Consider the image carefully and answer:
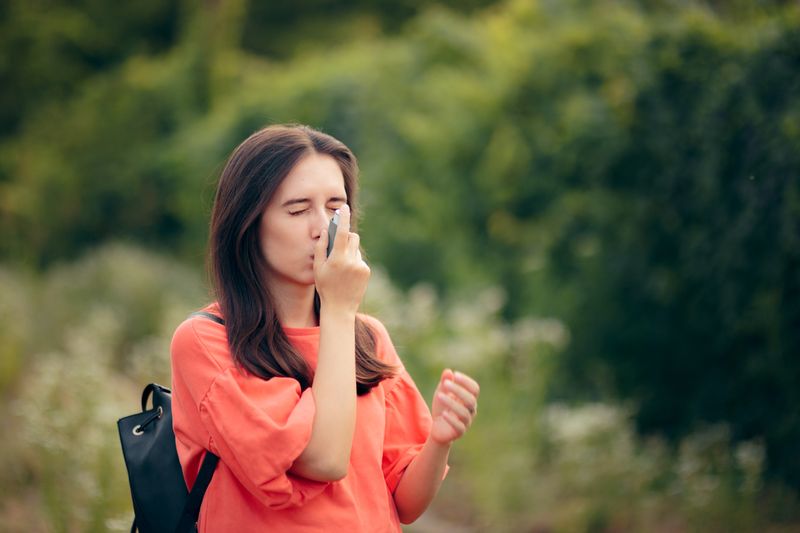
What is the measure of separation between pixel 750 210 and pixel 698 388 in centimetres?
133

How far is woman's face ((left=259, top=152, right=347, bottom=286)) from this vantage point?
6.97ft

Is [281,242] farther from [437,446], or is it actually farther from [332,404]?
[437,446]

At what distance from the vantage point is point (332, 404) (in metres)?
1.99

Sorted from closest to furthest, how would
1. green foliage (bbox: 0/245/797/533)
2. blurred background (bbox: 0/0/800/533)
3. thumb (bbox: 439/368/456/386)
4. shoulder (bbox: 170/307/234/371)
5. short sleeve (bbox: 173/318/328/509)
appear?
short sleeve (bbox: 173/318/328/509) < shoulder (bbox: 170/307/234/371) < thumb (bbox: 439/368/456/386) < green foliage (bbox: 0/245/797/533) < blurred background (bbox: 0/0/800/533)

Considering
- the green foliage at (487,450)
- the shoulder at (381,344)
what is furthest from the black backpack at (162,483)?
the green foliage at (487,450)

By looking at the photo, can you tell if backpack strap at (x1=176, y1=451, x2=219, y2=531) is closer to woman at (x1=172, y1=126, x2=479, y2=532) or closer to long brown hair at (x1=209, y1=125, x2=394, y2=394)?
woman at (x1=172, y1=126, x2=479, y2=532)

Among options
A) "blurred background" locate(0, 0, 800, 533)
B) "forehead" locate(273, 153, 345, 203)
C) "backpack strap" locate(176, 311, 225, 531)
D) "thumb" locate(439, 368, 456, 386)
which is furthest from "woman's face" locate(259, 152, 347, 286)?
"blurred background" locate(0, 0, 800, 533)

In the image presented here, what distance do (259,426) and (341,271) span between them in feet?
1.24

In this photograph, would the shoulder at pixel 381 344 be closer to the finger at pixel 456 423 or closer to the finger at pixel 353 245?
the finger at pixel 456 423

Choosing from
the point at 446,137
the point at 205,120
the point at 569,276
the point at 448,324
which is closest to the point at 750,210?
the point at 569,276

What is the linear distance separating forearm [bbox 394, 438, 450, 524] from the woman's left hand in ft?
0.15

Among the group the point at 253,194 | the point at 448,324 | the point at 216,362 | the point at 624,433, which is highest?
the point at 448,324

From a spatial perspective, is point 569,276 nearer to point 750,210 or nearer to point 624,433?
point 624,433

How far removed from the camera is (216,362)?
2004mm
